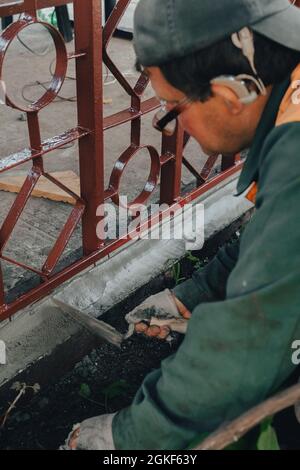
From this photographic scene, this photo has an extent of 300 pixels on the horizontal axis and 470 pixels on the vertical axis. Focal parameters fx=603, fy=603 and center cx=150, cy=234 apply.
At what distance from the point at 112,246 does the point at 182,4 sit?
173cm

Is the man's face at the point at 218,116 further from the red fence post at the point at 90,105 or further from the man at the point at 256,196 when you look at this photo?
the red fence post at the point at 90,105

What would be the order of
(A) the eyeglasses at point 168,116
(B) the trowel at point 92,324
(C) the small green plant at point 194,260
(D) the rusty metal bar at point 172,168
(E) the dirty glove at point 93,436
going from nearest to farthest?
(A) the eyeglasses at point 168,116 → (E) the dirty glove at point 93,436 → (B) the trowel at point 92,324 → (D) the rusty metal bar at point 172,168 → (C) the small green plant at point 194,260

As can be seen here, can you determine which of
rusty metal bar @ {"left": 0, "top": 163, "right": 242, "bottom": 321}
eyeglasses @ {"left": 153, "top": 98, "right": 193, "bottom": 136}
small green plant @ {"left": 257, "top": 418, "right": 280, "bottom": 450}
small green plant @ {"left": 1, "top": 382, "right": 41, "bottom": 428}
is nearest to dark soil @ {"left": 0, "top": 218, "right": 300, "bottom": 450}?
small green plant @ {"left": 1, "top": 382, "right": 41, "bottom": 428}

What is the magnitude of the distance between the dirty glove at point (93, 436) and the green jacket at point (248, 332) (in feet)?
0.44

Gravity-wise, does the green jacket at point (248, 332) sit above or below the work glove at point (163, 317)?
above

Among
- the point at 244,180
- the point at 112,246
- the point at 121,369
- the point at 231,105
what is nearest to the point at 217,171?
the point at 112,246

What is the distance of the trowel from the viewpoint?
2.82 meters

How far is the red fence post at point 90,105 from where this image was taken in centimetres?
244

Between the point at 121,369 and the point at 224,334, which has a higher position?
the point at 224,334

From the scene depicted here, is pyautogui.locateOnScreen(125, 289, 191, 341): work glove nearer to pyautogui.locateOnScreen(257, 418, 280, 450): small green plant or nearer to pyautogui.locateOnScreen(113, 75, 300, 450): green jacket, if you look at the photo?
pyautogui.locateOnScreen(113, 75, 300, 450): green jacket

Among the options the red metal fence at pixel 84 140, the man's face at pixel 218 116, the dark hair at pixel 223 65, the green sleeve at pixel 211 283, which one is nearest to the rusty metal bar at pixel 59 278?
the red metal fence at pixel 84 140

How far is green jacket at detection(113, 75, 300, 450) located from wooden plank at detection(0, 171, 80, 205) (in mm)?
2098
